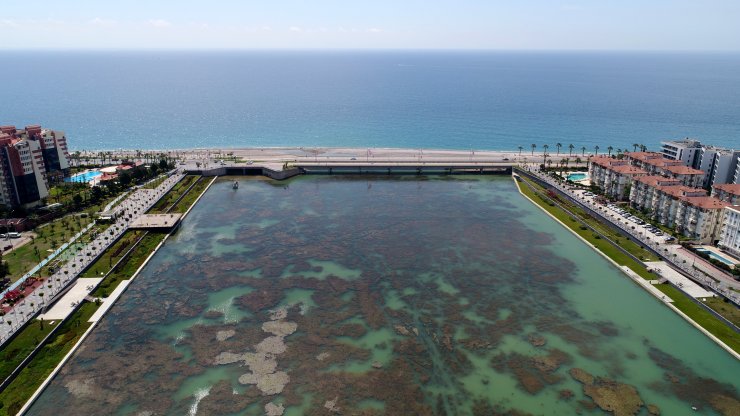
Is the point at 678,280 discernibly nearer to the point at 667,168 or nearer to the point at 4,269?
the point at 667,168

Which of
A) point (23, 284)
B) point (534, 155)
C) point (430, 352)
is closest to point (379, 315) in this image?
point (430, 352)

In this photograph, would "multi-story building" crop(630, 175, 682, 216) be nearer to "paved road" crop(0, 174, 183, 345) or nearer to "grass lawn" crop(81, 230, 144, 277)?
"grass lawn" crop(81, 230, 144, 277)

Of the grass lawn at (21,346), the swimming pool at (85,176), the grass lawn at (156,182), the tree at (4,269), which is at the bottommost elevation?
the grass lawn at (21,346)

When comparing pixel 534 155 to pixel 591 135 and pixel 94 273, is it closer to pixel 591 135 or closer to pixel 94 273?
pixel 591 135

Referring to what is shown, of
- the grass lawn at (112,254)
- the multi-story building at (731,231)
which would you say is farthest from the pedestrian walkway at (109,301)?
the multi-story building at (731,231)

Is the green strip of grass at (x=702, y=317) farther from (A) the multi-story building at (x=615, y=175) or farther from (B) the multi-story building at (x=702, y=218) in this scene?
A: (A) the multi-story building at (x=615, y=175)

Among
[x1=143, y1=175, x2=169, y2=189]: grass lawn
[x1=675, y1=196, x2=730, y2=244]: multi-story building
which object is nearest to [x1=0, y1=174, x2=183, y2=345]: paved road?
[x1=143, y1=175, x2=169, y2=189]: grass lawn
